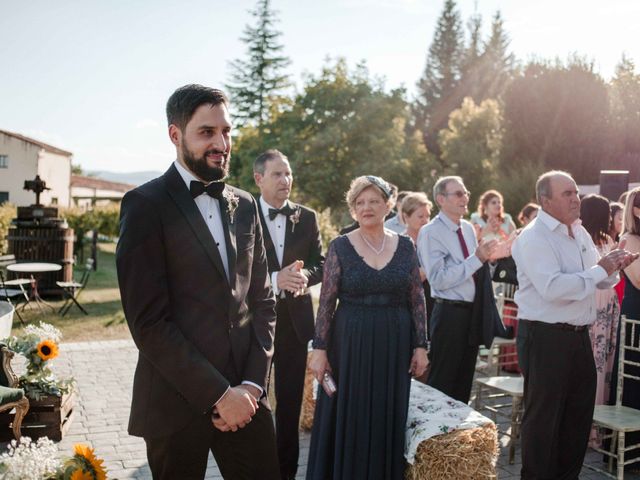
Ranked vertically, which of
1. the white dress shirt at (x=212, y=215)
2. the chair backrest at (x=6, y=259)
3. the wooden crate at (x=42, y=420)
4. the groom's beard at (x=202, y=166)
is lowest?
the wooden crate at (x=42, y=420)

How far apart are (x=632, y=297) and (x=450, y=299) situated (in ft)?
5.22

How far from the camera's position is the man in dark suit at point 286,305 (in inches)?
174

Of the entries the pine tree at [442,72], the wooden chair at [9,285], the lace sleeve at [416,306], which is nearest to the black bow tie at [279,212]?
the lace sleeve at [416,306]

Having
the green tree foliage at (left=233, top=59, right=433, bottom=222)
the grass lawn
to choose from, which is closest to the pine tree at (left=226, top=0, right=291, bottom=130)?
the green tree foliage at (left=233, top=59, right=433, bottom=222)

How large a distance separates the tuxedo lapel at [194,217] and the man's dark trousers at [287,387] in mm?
2047

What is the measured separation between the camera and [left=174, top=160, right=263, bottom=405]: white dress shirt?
8.21ft

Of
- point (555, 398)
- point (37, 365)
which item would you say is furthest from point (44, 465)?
point (555, 398)

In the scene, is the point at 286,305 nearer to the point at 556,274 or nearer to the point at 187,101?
the point at 556,274

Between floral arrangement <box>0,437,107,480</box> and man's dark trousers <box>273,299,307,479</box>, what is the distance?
1.59m

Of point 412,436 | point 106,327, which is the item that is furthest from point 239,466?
point 106,327

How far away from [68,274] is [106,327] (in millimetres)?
3420

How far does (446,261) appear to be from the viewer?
5.21 metres

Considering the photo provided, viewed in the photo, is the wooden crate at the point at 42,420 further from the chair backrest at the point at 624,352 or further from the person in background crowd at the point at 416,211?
the chair backrest at the point at 624,352

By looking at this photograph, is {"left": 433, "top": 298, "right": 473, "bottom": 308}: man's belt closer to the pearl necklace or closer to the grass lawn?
the pearl necklace
